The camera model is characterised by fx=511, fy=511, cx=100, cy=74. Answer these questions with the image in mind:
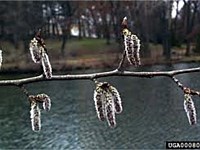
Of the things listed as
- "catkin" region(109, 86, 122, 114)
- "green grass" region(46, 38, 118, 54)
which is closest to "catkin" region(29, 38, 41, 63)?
"catkin" region(109, 86, 122, 114)

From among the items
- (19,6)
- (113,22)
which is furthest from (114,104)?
(113,22)

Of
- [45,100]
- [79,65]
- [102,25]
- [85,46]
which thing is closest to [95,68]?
[79,65]

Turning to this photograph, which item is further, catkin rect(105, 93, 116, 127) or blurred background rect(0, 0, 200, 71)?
blurred background rect(0, 0, 200, 71)

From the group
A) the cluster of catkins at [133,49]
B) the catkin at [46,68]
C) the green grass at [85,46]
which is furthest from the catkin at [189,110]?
the green grass at [85,46]

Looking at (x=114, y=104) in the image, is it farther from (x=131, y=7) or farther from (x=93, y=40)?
(x=93, y=40)

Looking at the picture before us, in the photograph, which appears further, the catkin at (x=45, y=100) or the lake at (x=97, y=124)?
the lake at (x=97, y=124)

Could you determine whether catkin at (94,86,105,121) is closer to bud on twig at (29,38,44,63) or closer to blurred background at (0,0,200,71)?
bud on twig at (29,38,44,63)

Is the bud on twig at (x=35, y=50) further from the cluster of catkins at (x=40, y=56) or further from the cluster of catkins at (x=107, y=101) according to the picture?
the cluster of catkins at (x=107, y=101)

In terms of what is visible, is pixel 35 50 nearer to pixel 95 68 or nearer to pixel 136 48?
pixel 136 48
